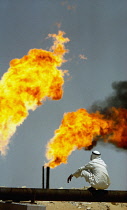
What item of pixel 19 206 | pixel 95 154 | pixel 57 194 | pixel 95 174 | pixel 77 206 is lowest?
pixel 19 206

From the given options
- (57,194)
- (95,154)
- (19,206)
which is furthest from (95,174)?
(19,206)

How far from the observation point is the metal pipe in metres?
14.5

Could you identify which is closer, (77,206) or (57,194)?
(57,194)

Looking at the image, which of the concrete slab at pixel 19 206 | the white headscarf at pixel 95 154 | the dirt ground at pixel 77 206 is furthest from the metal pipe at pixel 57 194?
A: the dirt ground at pixel 77 206

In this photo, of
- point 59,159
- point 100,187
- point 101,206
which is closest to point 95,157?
point 100,187

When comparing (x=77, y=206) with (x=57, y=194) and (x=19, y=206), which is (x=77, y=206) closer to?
(x=57, y=194)

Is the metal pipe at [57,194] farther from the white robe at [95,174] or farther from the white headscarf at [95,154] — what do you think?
the white headscarf at [95,154]

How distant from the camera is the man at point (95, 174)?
14359 millimetres

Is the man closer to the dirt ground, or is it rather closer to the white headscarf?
the white headscarf

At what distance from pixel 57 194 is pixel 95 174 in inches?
57.0

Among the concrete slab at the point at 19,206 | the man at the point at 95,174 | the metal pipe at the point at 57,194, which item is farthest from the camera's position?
the metal pipe at the point at 57,194

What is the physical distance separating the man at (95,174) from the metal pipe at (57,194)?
266 millimetres

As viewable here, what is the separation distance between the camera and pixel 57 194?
14609 millimetres

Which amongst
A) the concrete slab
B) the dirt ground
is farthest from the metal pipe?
the dirt ground
